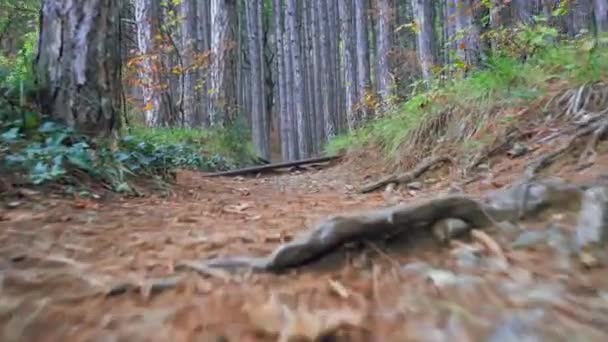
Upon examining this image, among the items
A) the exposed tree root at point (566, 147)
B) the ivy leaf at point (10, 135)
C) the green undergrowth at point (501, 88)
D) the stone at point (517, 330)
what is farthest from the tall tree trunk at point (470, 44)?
the stone at point (517, 330)

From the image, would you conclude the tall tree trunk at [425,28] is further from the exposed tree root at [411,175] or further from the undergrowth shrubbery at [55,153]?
the undergrowth shrubbery at [55,153]

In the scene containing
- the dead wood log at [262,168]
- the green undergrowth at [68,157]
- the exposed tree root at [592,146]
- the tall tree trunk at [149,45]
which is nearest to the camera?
the exposed tree root at [592,146]

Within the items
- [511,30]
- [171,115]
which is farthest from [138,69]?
[511,30]

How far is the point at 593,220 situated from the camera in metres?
1.45

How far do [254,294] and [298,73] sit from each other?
13977 millimetres

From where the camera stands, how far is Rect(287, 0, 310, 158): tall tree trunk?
564 inches

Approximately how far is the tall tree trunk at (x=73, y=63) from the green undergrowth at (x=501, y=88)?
276cm

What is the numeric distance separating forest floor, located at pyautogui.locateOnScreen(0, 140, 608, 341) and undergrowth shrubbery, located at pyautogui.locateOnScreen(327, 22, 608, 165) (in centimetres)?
184

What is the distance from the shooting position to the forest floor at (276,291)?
1049 millimetres

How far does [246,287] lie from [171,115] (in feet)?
27.1

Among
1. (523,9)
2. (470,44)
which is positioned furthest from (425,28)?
(470,44)

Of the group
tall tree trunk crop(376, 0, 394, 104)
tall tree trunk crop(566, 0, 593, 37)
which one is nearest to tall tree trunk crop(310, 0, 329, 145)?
tall tree trunk crop(376, 0, 394, 104)

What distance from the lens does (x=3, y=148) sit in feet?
8.63

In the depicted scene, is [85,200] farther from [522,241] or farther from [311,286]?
[522,241]
